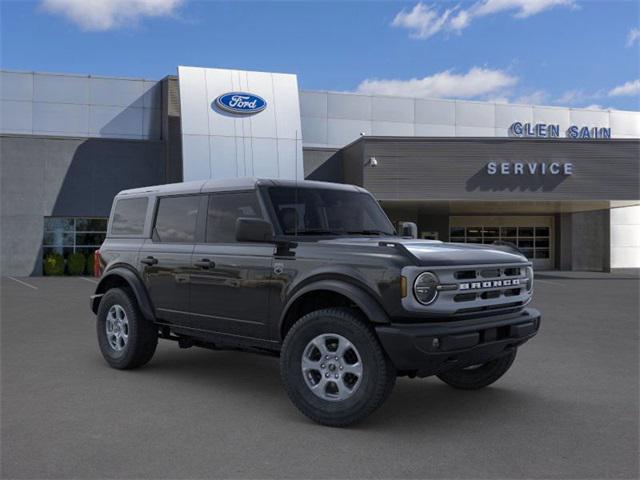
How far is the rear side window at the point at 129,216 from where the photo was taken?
7.05 m

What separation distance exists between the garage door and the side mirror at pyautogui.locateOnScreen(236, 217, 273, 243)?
28386 millimetres

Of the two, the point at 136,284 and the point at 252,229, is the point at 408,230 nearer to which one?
the point at 252,229

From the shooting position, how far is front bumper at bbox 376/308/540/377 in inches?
174

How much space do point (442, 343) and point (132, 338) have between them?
12.2 feet

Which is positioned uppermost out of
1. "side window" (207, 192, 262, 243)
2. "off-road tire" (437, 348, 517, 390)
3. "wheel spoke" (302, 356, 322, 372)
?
"side window" (207, 192, 262, 243)

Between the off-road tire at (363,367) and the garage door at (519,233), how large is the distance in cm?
2855

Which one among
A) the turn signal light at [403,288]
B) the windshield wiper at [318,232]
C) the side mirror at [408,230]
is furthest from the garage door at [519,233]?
the turn signal light at [403,288]

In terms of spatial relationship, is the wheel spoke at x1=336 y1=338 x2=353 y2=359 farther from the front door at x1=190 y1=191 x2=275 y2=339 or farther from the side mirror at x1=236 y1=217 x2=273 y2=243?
the side mirror at x1=236 y1=217 x2=273 y2=243

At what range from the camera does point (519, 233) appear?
33312 millimetres

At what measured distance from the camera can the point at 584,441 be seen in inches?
177

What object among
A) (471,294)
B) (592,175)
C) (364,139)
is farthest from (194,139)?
(471,294)

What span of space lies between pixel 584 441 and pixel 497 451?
2.52 feet

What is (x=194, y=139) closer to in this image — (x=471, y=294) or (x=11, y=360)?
(x=11, y=360)

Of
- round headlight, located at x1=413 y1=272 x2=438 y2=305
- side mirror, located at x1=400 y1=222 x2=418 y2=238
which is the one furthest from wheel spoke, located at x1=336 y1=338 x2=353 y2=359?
side mirror, located at x1=400 y1=222 x2=418 y2=238
